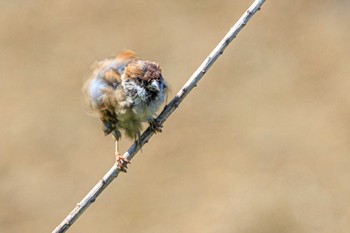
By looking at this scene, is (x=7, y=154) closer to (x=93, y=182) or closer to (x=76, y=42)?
(x=93, y=182)

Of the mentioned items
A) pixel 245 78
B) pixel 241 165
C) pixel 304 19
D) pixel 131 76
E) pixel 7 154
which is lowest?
pixel 131 76

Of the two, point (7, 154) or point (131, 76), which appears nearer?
point (131, 76)

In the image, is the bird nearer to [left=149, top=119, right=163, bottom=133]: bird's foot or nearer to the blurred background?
[left=149, top=119, right=163, bottom=133]: bird's foot

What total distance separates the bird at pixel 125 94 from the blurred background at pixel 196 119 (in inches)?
198

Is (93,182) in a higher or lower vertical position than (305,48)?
lower

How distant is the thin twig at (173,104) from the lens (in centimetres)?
471

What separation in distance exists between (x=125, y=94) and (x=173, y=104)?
577mm

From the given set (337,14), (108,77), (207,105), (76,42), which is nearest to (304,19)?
(337,14)

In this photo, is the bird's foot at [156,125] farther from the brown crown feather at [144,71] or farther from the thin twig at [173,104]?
the brown crown feather at [144,71]

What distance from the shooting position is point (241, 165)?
Result: 37.3ft

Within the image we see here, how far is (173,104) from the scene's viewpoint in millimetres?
5062

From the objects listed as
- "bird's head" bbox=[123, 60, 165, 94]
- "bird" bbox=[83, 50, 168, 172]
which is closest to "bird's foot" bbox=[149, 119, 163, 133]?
"bird" bbox=[83, 50, 168, 172]

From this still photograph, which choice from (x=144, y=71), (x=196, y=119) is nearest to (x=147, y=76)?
(x=144, y=71)

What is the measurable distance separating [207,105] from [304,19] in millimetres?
2721
